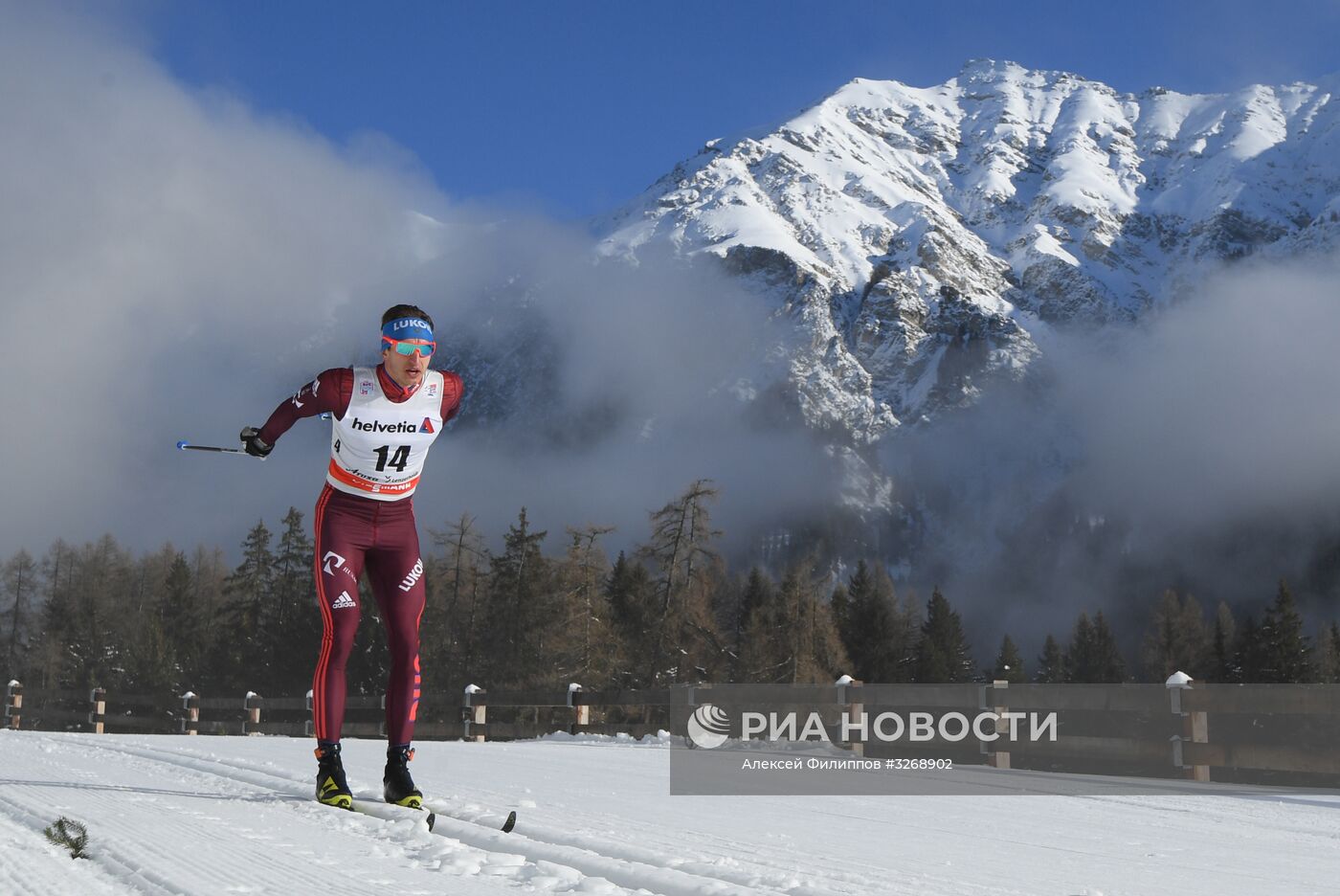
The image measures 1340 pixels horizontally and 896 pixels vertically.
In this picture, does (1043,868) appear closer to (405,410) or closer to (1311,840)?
(1311,840)

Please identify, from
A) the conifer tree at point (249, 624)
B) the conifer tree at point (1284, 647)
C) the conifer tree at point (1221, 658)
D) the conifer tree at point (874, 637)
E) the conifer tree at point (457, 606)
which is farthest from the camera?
the conifer tree at point (874, 637)

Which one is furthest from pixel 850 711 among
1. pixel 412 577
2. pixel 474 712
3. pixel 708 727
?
pixel 412 577

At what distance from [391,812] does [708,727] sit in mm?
9360

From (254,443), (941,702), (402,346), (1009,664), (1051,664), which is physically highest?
(402,346)

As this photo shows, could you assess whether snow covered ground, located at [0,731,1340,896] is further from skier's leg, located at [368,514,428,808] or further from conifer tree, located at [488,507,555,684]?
conifer tree, located at [488,507,555,684]

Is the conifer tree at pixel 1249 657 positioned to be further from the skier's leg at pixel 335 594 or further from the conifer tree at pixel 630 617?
the skier's leg at pixel 335 594

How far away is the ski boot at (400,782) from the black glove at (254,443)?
1362mm

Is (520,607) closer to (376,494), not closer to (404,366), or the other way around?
(376,494)

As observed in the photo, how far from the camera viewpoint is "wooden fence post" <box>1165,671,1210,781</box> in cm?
1015

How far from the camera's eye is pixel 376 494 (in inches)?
201

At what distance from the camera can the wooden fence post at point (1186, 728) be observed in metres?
10.1

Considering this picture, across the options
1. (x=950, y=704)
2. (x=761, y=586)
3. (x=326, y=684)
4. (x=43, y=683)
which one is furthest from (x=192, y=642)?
(x=326, y=684)

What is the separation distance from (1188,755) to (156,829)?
9.03m

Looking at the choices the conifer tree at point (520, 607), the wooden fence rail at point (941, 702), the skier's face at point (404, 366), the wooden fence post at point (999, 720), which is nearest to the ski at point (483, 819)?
the skier's face at point (404, 366)
